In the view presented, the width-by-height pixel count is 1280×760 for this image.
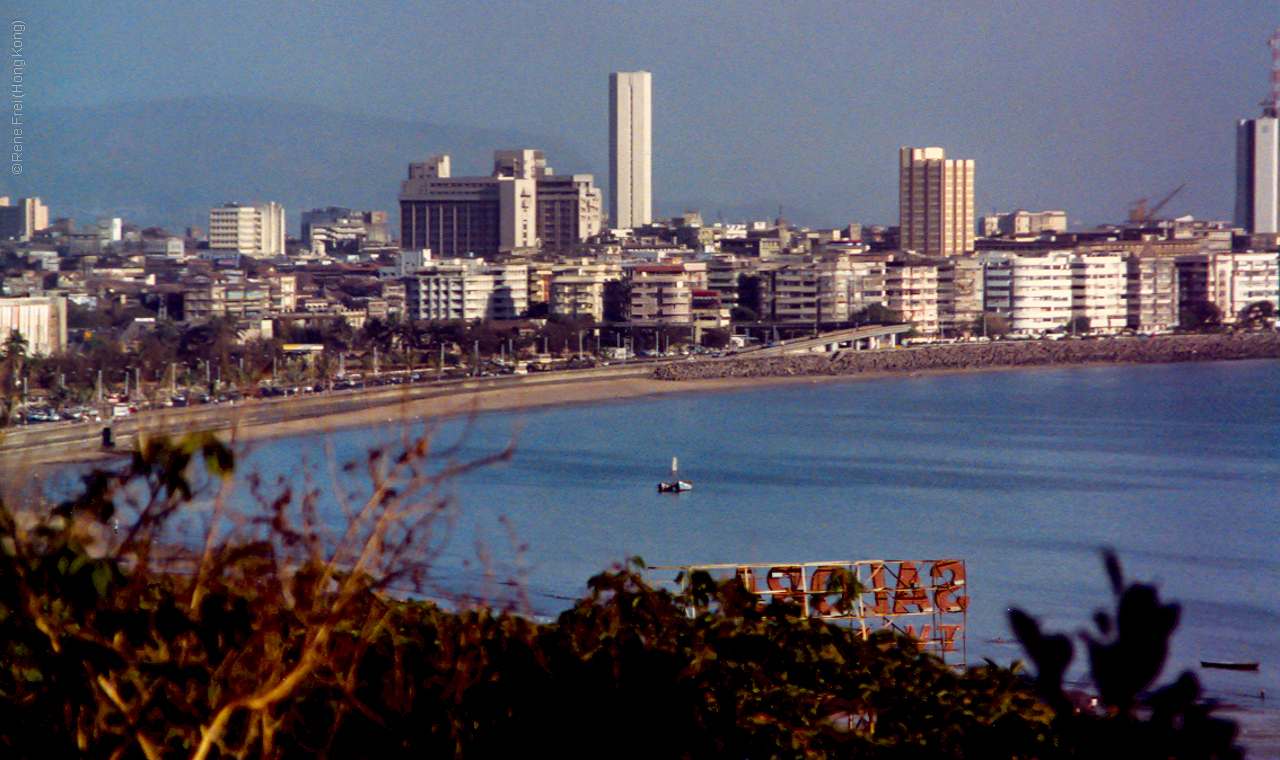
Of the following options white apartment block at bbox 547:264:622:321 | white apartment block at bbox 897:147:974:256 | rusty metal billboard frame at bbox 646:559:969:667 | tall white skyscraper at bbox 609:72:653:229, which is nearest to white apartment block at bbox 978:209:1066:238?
white apartment block at bbox 897:147:974:256

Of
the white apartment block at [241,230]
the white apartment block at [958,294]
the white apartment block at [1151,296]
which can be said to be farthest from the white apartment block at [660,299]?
the white apartment block at [241,230]

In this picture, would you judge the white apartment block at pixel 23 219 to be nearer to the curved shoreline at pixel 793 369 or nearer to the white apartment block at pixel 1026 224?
the curved shoreline at pixel 793 369

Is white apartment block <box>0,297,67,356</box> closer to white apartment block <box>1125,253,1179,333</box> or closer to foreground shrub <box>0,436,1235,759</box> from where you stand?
foreground shrub <box>0,436,1235,759</box>

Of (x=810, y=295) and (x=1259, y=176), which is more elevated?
(x=1259, y=176)

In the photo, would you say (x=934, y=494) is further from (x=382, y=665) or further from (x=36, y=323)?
(x=36, y=323)

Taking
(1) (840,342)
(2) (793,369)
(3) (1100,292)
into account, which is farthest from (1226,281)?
(2) (793,369)
